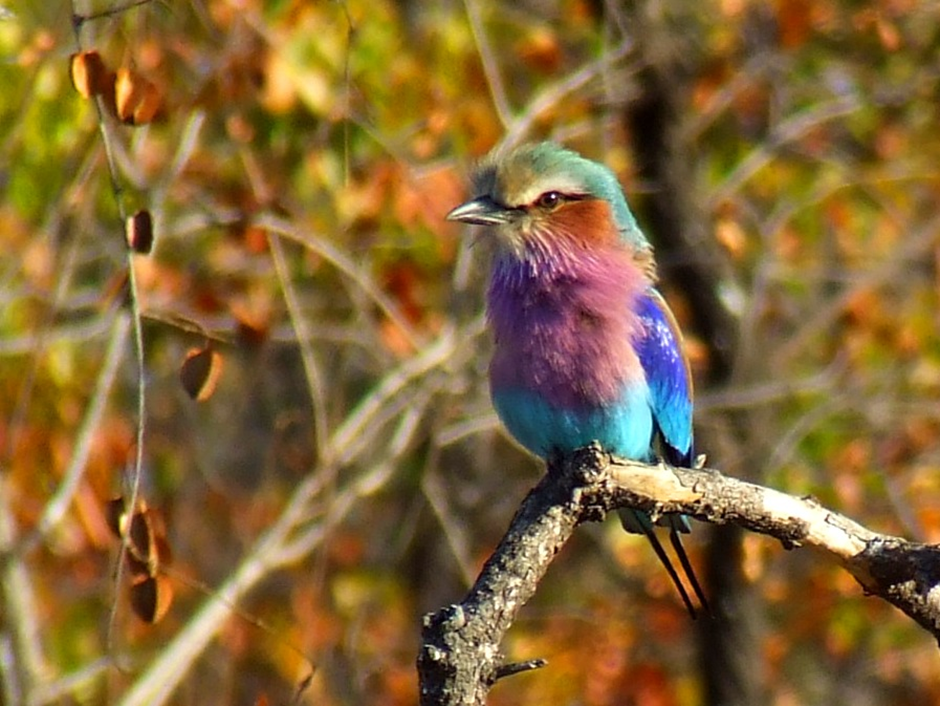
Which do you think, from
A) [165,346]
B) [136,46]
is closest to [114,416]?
[165,346]

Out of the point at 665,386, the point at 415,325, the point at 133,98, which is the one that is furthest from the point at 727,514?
the point at 415,325

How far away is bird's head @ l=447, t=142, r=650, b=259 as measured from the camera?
4848 millimetres

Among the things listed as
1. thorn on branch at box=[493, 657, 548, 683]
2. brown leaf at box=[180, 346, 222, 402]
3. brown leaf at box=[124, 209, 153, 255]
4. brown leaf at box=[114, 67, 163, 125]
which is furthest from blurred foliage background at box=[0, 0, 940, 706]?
thorn on branch at box=[493, 657, 548, 683]

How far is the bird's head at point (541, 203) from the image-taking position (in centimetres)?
485

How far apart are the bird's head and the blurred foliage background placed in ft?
3.62

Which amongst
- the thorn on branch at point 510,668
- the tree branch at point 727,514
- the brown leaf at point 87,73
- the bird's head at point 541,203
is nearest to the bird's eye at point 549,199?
the bird's head at point 541,203

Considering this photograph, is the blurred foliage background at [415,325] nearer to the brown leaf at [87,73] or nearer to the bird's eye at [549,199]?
the bird's eye at [549,199]

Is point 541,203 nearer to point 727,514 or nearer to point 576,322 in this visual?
point 576,322

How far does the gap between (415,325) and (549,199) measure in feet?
11.9

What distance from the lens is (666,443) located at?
502cm

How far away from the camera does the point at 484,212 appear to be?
16.0ft

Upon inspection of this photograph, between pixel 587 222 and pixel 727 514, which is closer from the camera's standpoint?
pixel 727 514

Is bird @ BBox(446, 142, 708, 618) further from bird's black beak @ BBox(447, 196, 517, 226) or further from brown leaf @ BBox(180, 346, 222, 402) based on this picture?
brown leaf @ BBox(180, 346, 222, 402)

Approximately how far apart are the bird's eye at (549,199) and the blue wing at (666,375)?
39cm
